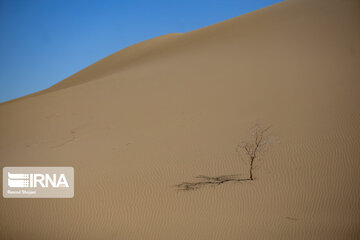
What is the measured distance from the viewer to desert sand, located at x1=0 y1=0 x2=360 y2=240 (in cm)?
603

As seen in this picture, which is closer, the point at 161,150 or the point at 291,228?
the point at 291,228

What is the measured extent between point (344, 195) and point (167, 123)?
27.2 feet

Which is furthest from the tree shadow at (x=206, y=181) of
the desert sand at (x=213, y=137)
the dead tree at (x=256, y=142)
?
the dead tree at (x=256, y=142)

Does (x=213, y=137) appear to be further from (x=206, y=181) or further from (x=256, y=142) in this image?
(x=206, y=181)

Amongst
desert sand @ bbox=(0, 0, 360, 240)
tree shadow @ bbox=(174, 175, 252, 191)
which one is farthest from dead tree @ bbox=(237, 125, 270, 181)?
tree shadow @ bbox=(174, 175, 252, 191)

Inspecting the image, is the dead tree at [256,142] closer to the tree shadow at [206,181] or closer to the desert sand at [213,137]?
the desert sand at [213,137]

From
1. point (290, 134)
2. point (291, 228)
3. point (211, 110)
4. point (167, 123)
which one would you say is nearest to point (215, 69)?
point (211, 110)

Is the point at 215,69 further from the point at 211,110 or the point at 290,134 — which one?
the point at 290,134

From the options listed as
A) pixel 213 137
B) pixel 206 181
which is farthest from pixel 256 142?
pixel 206 181

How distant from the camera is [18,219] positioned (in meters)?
6.37

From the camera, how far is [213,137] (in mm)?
11633

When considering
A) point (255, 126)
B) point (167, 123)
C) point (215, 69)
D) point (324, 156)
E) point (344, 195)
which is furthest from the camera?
point (215, 69)

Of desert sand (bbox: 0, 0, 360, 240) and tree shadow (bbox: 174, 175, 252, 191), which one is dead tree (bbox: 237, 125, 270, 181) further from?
tree shadow (bbox: 174, 175, 252, 191)

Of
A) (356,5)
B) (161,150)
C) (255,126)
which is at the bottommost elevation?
(161,150)
